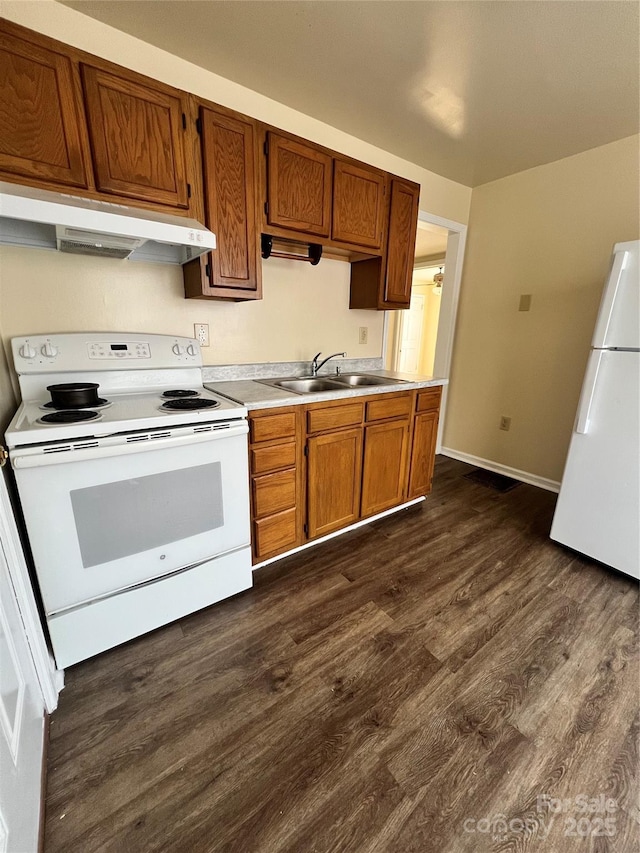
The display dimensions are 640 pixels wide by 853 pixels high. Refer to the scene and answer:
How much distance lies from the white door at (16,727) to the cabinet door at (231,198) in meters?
1.24

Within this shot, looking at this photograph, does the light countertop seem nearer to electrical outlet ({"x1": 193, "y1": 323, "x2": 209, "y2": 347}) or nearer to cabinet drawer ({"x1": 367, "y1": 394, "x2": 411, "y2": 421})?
cabinet drawer ({"x1": 367, "y1": 394, "x2": 411, "y2": 421})

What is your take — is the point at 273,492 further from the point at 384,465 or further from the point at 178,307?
the point at 178,307

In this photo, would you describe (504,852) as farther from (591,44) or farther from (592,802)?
(591,44)

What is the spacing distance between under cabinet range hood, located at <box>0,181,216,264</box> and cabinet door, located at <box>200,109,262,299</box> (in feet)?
0.50

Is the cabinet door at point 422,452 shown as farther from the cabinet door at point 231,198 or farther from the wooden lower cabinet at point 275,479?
the cabinet door at point 231,198

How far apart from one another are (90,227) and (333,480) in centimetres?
152

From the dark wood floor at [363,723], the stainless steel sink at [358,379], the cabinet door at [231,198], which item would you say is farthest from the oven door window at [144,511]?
the stainless steel sink at [358,379]

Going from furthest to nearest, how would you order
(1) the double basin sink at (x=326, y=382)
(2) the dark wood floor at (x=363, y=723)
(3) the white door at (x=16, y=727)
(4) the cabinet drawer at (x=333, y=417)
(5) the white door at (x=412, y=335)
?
1. (5) the white door at (x=412, y=335)
2. (1) the double basin sink at (x=326, y=382)
3. (4) the cabinet drawer at (x=333, y=417)
4. (2) the dark wood floor at (x=363, y=723)
5. (3) the white door at (x=16, y=727)

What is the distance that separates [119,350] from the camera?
5.34ft

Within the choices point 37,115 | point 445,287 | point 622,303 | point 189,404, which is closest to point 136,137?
point 37,115

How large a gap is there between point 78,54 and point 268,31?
76 centimetres

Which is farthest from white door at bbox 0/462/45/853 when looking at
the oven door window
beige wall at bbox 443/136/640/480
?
beige wall at bbox 443/136/640/480

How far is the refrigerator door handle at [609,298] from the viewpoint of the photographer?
1.67 metres

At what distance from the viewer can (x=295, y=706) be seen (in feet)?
3.98
